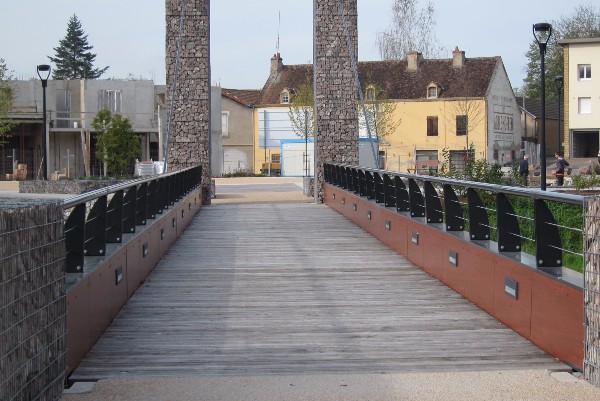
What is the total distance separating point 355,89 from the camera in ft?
92.5

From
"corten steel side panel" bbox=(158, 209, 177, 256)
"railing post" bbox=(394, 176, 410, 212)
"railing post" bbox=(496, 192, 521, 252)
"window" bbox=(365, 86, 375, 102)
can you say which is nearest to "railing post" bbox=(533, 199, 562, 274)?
"railing post" bbox=(496, 192, 521, 252)

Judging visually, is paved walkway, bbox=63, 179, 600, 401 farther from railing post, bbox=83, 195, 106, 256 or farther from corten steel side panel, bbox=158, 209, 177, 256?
corten steel side panel, bbox=158, 209, 177, 256

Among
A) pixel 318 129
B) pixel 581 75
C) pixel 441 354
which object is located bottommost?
pixel 441 354

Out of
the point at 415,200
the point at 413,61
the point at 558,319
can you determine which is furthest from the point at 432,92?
the point at 558,319

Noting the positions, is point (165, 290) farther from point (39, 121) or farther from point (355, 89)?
point (39, 121)

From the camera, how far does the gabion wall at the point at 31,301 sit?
5168 mm

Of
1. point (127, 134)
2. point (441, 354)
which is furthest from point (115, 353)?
point (127, 134)

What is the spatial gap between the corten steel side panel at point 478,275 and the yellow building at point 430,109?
53.5 m

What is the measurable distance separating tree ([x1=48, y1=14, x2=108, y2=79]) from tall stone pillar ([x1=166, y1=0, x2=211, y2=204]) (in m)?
76.0

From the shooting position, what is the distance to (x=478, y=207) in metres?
10.3

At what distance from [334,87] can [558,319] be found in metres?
21.1

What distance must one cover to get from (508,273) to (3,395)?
16.2ft

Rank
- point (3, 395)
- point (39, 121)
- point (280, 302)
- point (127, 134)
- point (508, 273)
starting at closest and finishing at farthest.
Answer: point (3, 395) → point (508, 273) → point (280, 302) → point (127, 134) → point (39, 121)

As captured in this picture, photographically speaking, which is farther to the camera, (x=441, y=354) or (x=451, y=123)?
(x=451, y=123)
